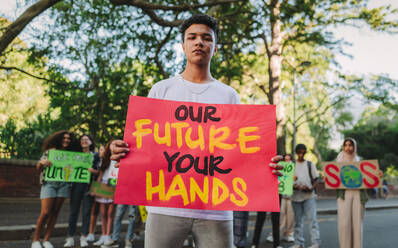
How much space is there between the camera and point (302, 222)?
6.69 metres

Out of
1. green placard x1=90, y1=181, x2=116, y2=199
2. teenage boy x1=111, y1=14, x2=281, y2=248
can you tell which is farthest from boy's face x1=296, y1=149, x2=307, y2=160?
teenage boy x1=111, y1=14, x2=281, y2=248

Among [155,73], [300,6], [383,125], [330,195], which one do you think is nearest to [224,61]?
[155,73]

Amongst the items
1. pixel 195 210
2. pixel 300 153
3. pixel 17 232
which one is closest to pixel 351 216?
pixel 300 153

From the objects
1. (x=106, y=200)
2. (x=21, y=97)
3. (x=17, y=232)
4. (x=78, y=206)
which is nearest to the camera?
(x=78, y=206)

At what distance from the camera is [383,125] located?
4172 cm

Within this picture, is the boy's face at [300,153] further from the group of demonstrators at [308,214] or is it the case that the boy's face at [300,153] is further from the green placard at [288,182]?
the green placard at [288,182]

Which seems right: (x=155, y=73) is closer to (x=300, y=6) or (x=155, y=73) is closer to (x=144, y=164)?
(x=300, y=6)

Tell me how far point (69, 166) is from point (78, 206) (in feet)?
2.99

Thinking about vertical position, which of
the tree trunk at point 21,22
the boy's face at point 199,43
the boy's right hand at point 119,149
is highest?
the tree trunk at point 21,22

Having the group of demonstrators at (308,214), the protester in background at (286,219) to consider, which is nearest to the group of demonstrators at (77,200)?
the group of demonstrators at (308,214)

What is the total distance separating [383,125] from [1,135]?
43.1 meters

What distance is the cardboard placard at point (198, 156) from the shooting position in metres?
1.81

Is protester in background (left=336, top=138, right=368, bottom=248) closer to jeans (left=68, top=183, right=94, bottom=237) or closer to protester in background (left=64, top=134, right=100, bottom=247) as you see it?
protester in background (left=64, top=134, right=100, bottom=247)

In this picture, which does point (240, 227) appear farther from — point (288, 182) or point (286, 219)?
point (286, 219)
